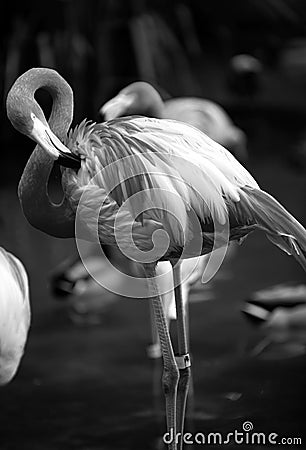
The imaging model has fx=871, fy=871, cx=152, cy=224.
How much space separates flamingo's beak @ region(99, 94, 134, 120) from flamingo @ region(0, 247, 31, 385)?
1.08 ft

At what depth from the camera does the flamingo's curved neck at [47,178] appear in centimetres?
143

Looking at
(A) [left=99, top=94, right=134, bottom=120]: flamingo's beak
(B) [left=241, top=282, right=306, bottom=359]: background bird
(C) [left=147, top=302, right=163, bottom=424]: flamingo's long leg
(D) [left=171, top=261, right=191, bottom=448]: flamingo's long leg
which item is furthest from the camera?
(B) [left=241, top=282, right=306, bottom=359]: background bird

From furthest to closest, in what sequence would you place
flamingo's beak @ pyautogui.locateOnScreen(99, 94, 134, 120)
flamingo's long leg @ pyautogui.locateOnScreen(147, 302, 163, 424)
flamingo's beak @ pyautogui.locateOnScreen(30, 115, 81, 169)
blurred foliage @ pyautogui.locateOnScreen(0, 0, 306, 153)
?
blurred foliage @ pyautogui.locateOnScreen(0, 0, 306, 153), flamingo's long leg @ pyautogui.locateOnScreen(147, 302, 163, 424), flamingo's beak @ pyautogui.locateOnScreen(99, 94, 134, 120), flamingo's beak @ pyautogui.locateOnScreen(30, 115, 81, 169)

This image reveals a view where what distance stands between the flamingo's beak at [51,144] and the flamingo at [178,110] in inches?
12.6

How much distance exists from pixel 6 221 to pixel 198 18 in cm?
161

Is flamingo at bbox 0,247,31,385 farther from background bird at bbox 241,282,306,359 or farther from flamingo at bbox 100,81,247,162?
background bird at bbox 241,282,306,359

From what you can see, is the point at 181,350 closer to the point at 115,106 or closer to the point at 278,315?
the point at 115,106

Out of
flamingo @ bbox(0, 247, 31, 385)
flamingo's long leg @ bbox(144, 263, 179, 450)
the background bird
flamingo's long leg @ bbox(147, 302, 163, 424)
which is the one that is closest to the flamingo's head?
flamingo's long leg @ bbox(144, 263, 179, 450)

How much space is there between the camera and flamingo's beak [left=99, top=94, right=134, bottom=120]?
1.67 meters

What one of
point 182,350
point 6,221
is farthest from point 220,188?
point 6,221

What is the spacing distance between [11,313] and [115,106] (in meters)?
0.45

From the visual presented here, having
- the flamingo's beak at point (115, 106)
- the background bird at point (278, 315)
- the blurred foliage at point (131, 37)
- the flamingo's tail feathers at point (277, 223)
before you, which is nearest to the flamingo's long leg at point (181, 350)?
the flamingo's tail feathers at point (277, 223)

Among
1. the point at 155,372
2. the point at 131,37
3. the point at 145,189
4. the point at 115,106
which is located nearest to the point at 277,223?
the point at 145,189

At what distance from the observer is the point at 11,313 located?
5.21 feet
